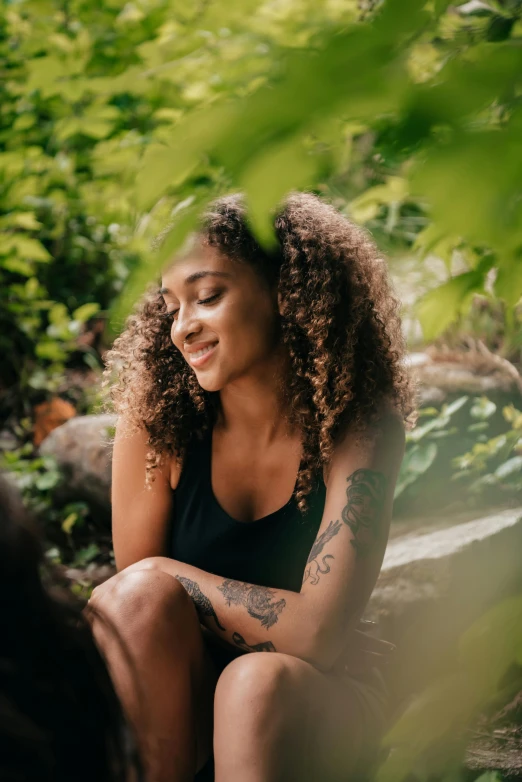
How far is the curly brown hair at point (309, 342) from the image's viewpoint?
221cm

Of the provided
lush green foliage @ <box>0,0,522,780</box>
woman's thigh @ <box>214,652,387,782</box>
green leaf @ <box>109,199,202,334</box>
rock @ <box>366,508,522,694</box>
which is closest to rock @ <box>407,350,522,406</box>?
lush green foliage @ <box>0,0,522,780</box>

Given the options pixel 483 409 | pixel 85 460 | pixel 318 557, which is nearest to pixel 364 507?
pixel 318 557

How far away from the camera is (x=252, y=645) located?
6.57ft

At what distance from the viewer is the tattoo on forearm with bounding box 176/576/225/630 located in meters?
2.02

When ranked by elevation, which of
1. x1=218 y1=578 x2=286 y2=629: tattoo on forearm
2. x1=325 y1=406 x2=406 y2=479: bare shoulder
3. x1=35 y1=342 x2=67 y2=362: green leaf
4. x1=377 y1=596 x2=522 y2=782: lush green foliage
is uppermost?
x1=377 y1=596 x2=522 y2=782: lush green foliage

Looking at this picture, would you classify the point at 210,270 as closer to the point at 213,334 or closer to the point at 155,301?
the point at 213,334

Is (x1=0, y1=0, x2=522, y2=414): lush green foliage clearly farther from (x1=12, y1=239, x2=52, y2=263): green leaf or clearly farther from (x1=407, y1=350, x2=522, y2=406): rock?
(x1=407, y1=350, x2=522, y2=406): rock

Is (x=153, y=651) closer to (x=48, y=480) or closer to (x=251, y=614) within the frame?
(x=251, y=614)

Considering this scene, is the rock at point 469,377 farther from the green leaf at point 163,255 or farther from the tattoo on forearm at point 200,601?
the green leaf at point 163,255

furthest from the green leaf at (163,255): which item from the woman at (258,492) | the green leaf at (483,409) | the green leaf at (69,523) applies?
the green leaf at (69,523)

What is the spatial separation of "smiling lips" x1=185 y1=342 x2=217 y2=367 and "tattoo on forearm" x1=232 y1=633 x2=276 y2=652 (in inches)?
26.9

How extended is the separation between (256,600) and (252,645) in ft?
0.38

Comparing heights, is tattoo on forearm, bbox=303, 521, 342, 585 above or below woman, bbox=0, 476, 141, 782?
below

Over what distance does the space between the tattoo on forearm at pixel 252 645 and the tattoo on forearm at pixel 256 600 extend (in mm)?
47
